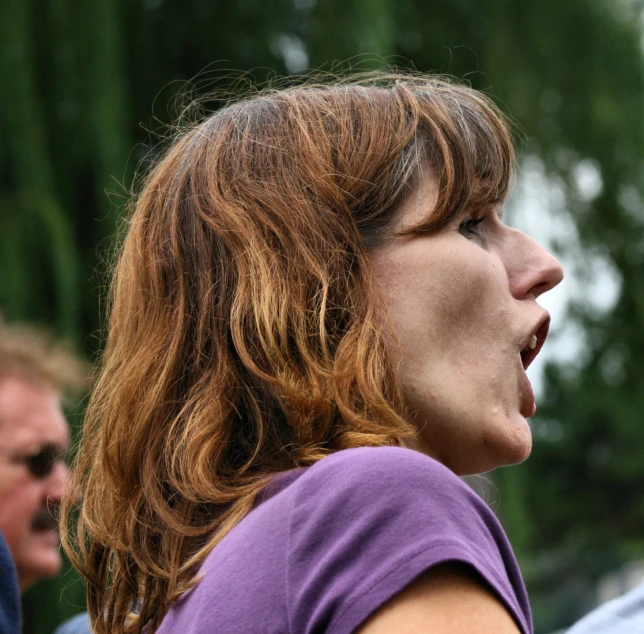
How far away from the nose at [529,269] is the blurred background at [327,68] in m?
1.05

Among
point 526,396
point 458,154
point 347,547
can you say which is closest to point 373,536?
point 347,547

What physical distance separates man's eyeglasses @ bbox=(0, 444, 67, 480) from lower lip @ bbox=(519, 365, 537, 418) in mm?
1609

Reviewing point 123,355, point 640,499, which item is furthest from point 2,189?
point 640,499

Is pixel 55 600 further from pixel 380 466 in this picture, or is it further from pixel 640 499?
pixel 640 499

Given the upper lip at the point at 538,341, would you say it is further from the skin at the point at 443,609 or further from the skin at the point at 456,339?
the skin at the point at 443,609

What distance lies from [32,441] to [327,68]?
130 cm

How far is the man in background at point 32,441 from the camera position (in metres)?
2.57

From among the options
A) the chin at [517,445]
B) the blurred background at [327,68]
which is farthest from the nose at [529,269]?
the blurred background at [327,68]

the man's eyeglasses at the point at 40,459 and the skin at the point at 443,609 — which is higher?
the skin at the point at 443,609

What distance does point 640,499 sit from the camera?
998 centimetres

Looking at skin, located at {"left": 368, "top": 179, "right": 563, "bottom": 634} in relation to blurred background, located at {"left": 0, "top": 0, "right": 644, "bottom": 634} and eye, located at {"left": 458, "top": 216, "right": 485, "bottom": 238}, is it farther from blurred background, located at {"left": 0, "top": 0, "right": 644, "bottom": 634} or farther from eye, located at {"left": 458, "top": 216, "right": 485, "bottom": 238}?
blurred background, located at {"left": 0, "top": 0, "right": 644, "bottom": 634}

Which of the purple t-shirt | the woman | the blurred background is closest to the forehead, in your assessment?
the blurred background

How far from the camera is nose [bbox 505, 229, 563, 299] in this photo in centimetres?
129

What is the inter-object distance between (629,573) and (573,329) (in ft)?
16.5
